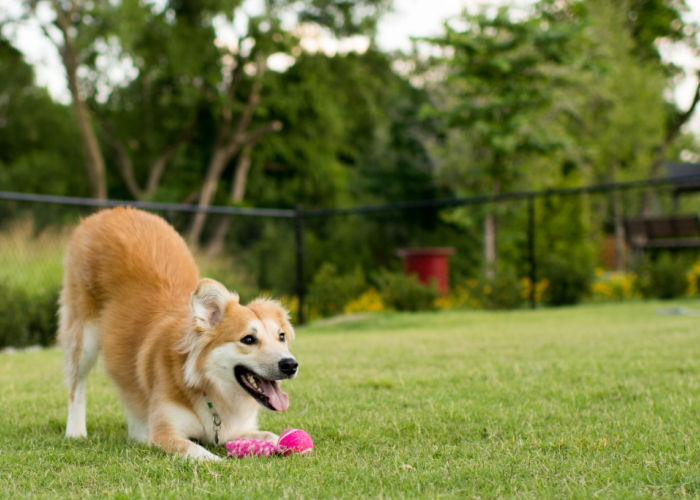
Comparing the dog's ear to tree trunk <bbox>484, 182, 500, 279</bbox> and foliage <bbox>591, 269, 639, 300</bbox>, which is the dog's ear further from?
tree trunk <bbox>484, 182, 500, 279</bbox>

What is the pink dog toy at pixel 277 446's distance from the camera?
3012 millimetres

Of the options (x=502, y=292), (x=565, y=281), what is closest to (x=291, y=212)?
(x=502, y=292)

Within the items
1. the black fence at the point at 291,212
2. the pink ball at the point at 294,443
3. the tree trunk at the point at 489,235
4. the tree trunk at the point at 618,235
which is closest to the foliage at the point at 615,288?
the black fence at the point at 291,212

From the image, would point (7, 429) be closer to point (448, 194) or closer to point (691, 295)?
point (691, 295)

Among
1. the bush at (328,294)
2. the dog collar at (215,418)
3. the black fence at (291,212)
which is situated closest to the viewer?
the dog collar at (215,418)

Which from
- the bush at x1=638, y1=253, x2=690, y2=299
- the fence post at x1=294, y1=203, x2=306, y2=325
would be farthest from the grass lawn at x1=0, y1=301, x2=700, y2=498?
the bush at x1=638, y1=253, x2=690, y2=299

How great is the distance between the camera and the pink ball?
9.85 ft

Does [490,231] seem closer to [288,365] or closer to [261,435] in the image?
[261,435]

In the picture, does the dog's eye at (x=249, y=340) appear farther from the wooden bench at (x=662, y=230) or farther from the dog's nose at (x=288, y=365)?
the wooden bench at (x=662, y=230)

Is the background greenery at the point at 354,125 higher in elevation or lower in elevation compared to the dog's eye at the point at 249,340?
higher

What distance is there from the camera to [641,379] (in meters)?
4.51

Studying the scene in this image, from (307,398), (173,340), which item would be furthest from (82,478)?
(307,398)

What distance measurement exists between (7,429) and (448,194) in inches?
730

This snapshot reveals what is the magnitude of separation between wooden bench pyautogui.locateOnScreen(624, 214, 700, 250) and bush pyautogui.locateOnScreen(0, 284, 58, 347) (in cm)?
1401
